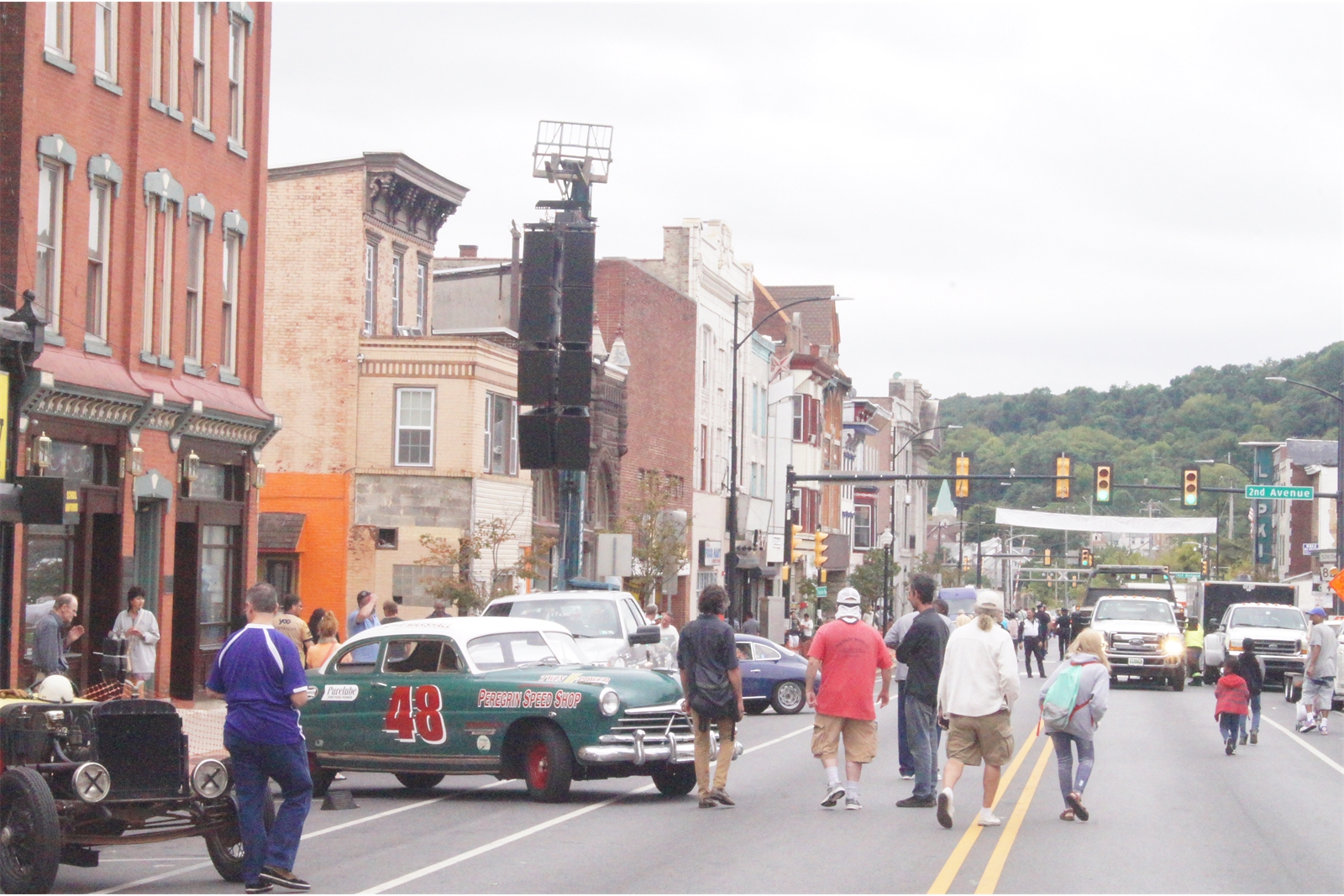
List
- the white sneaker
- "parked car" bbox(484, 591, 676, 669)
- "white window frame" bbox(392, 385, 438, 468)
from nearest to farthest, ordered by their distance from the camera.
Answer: the white sneaker
"parked car" bbox(484, 591, 676, 669)
"white window frame" bbox(392, 385, 438, 468)

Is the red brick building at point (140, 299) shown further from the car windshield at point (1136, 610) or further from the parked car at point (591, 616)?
the car windshield at point (1136, 610)

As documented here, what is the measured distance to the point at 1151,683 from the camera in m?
44.3

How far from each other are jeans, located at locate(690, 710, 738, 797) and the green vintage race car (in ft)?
1.61

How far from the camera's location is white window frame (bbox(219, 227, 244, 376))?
2880 cm

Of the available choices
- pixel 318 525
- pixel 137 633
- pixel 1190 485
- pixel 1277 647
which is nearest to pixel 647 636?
pixel 137 633

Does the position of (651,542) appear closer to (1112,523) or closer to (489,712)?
(489,712)

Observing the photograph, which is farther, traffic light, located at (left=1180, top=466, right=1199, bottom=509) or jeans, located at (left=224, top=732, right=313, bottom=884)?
traffic light, located at (left=1180, top=466, right=1199, bottom=509)

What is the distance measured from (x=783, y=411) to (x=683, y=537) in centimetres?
1856

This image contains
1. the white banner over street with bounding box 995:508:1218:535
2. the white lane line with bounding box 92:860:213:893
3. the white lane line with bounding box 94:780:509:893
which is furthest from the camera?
the white banner over street with bounding box 995:508:1218:535

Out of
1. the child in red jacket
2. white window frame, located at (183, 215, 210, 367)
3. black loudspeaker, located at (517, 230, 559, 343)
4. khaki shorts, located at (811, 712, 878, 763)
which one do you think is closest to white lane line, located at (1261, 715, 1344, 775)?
the child in red jacket

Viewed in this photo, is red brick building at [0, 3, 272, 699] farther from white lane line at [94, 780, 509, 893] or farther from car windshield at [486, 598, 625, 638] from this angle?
white lane line at [94, 780, 509, 893]

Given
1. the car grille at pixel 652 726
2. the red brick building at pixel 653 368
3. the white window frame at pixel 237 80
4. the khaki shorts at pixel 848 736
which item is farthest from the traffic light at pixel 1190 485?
the khaki shorts at pixel 848 736

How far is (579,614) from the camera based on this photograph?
21766mm

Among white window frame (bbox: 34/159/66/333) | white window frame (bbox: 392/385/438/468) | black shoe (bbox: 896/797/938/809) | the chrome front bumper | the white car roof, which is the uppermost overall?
white window frame (bbox: 34/159/66/333)
